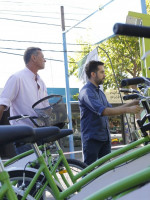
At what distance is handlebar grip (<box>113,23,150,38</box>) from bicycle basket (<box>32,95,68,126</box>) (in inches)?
87.8

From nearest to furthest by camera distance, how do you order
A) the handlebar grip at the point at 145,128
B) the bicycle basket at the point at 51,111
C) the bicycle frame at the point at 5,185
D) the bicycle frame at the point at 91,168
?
the bicycle frame at the point at 5,185
the bicycle frame at the point at 91,168
the handlebar grip at the point at 145,128
the bicycle basket at the point at 51,111

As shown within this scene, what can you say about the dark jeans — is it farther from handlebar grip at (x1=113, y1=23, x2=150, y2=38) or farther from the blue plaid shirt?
handlebar grip at (x1=113, y1=23, x2=150, y2=38)

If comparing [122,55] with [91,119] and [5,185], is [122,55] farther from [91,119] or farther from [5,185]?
[5,185]

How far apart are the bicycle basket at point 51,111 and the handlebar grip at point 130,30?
7.31 ft

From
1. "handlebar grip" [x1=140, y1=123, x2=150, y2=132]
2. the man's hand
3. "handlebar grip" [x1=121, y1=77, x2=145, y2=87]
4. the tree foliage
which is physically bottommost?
"handlebar grip" [x1=140, y1=123, x2=150, y2=132]

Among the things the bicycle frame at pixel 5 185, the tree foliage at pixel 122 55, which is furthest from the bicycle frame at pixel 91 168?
the tree foliage at pixel 122 55

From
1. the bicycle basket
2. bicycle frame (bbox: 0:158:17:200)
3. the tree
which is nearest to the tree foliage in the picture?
the tree

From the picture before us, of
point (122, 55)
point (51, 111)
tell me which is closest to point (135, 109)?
point (51, 111)

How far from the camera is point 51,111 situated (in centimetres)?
310

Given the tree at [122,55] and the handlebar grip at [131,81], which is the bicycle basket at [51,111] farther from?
the tree at [122,55]

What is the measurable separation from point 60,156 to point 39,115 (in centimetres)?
43

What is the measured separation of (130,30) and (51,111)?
2.30 meters

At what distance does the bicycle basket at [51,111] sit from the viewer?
3.06 metres

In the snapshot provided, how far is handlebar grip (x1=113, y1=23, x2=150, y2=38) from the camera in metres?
0.81
